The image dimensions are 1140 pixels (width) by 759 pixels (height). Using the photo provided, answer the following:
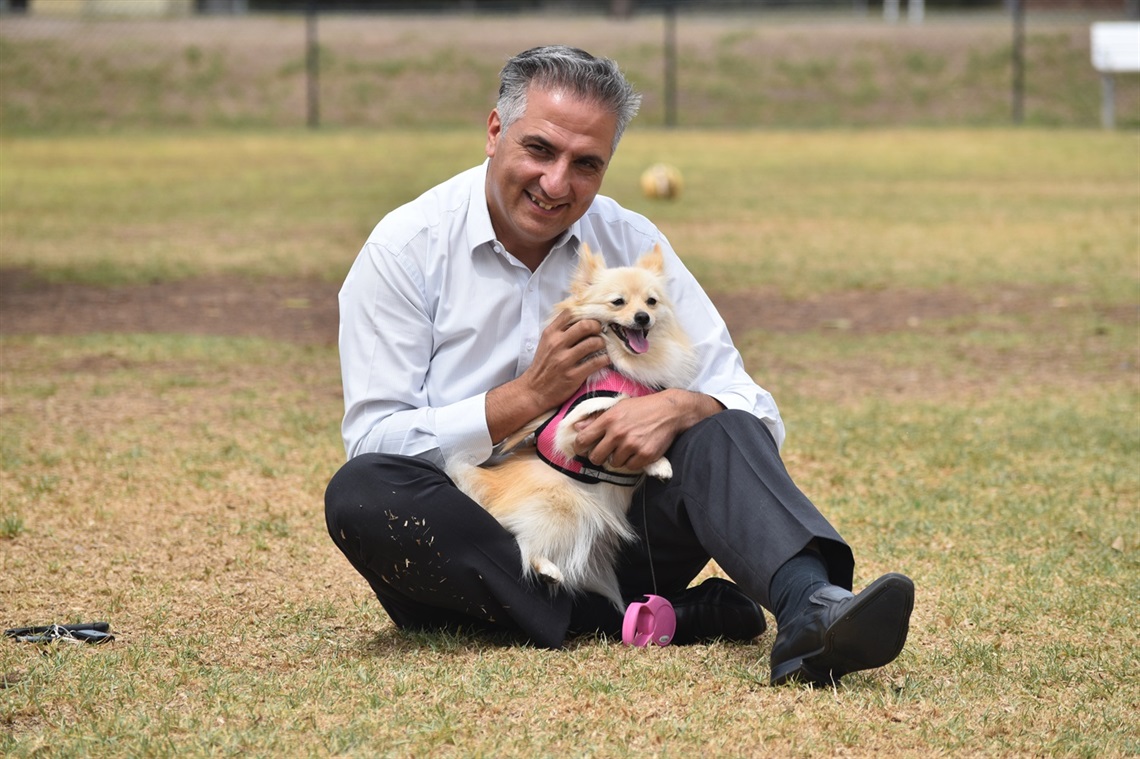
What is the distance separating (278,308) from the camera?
29.3 feet

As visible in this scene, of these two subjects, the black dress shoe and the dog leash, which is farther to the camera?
the dog leash

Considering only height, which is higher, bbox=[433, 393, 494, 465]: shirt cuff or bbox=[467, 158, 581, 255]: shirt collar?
bbox=[467, 158, 581, 255]: shirt collar

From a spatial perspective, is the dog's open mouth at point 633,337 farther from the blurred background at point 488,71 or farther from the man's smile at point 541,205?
the blurred background at point 488,71

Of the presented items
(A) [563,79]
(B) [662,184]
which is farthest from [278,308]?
(B) [662,184]

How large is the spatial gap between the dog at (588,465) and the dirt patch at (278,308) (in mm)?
4710

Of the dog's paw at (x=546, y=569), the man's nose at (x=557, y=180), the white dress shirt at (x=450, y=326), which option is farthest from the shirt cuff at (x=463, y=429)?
the man's nose at (x=557, y=180)

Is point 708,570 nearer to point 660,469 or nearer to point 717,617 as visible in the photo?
point 717,617

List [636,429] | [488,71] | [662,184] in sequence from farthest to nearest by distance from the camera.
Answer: [488,71] → [662,184] → [636,429]

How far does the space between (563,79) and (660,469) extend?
0.94m

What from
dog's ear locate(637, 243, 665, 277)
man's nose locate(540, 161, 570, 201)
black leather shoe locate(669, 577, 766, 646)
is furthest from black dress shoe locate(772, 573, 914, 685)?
man's nose locate(540, 161, 570, 201)

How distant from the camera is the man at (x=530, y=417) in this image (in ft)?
10.3

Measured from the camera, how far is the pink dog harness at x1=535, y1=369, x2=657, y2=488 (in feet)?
11.0

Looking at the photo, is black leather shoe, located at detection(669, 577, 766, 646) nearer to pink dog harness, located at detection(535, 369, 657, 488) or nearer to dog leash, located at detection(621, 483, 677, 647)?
dog leash, located at detection(621, 483, 677, 647)

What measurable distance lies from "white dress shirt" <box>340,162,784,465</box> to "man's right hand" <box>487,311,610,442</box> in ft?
0.16
